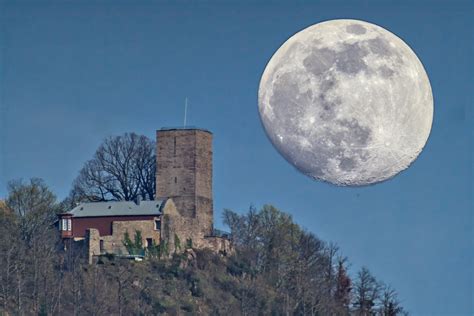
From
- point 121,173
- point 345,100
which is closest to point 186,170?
point 121,173

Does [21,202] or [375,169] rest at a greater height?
[21,202]

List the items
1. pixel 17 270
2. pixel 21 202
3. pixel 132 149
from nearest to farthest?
pixel 17 270
pixel 21 202
pixel 132 149

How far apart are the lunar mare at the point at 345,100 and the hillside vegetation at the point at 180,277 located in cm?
5559

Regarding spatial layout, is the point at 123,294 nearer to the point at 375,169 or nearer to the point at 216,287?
the point at 216,287

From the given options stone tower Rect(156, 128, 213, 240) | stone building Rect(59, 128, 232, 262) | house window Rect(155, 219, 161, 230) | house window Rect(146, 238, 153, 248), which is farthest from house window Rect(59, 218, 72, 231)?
stone tower Rect(156, 128, 213, 240)

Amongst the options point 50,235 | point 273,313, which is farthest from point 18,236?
point 273,313

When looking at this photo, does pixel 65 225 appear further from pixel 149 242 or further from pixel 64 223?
pixel 149 242

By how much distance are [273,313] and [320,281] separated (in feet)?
19.0

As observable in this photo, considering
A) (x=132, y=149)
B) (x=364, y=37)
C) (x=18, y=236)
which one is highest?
(x=132, y=149)

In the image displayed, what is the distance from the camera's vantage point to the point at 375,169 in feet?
82.5

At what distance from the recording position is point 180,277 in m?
98.3

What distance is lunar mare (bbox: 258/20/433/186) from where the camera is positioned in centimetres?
2439

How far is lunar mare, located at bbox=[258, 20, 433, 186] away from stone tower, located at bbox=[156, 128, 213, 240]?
8388 cm

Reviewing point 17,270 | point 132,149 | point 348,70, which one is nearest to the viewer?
point 348,70
